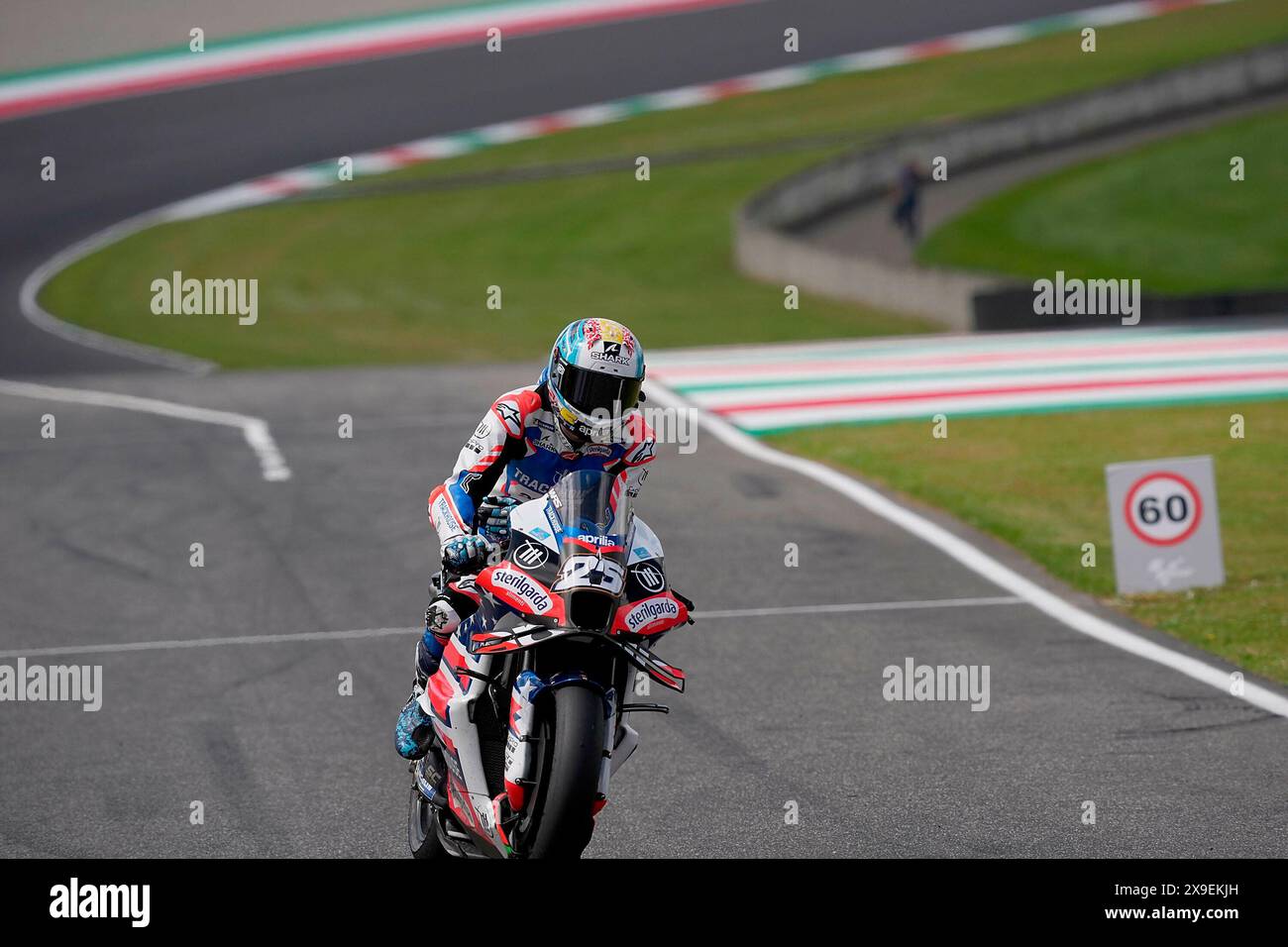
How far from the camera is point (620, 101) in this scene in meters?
41.7

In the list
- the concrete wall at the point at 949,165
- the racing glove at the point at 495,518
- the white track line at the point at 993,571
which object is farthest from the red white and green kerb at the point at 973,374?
the racing glove at the point at 495,518

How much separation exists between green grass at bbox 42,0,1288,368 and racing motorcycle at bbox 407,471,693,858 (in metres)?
17.4

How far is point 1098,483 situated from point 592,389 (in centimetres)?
848

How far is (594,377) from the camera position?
584cm

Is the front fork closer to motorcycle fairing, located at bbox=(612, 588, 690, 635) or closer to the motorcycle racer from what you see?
motorcycle fairing, located at bbox=(612, 588, 690, 635)

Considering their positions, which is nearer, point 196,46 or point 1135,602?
point 1135,602

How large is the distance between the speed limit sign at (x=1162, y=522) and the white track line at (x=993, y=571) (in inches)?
20.1

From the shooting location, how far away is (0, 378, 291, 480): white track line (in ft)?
48.6

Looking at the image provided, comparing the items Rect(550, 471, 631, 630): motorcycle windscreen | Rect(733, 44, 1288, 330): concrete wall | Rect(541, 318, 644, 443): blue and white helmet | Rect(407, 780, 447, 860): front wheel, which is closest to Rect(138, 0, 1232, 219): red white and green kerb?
Rect(733, 44, 1288, 330): concrete wall

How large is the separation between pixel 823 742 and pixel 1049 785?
1.05 metres

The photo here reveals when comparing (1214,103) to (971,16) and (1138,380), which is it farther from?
(1138,380)

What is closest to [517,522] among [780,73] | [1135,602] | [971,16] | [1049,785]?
[1049,785]

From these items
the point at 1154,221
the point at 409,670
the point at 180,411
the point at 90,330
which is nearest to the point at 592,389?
the point at 409,670
